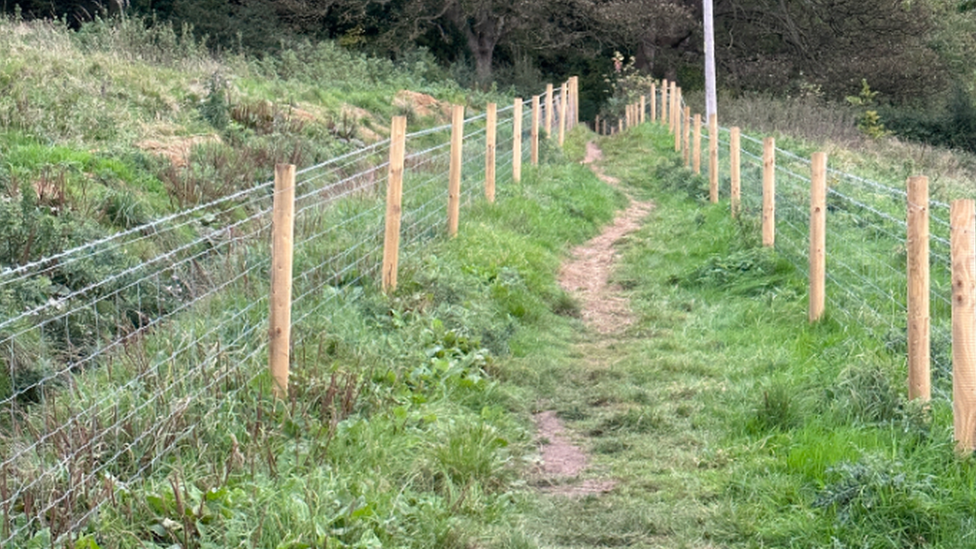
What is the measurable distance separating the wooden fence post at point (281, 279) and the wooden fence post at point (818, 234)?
410 cm

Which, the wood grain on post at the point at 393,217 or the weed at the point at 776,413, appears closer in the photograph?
the weed at the point at 776,413

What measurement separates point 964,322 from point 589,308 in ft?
16.6

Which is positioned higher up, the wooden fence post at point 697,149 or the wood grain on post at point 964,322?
the wood grain on post at point 964,322

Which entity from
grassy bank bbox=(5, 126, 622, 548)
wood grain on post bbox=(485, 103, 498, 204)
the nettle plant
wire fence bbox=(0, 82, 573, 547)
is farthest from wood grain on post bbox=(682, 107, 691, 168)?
the nettle plant

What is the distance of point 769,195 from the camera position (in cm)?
1077

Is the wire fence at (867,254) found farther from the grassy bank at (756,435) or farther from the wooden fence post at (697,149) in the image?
the wooden fence post at (697,149)

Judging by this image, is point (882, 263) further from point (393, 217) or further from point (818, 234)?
point (393, 217)

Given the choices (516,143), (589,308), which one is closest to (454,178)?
(589,308)

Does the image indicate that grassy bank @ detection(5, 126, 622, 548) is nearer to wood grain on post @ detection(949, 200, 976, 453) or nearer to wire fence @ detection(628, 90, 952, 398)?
wood grain on post @ detection(949, 200, 976, 453)

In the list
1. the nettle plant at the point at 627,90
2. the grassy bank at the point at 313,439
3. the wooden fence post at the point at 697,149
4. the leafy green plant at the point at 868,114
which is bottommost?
the leafy green plant at the point at 868,114

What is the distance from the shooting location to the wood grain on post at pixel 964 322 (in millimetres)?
5195

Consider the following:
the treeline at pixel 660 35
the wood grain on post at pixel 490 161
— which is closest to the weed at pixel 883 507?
the wood grain on post at pixel 490 161

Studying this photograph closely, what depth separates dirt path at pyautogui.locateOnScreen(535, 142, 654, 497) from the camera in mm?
5828

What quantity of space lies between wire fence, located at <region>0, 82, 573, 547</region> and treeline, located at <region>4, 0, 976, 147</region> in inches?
1088
